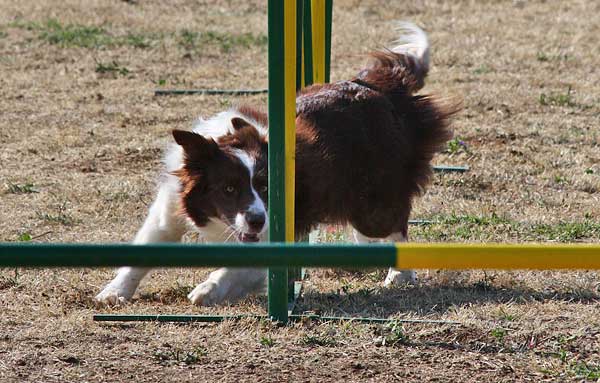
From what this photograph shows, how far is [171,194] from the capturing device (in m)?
5.48

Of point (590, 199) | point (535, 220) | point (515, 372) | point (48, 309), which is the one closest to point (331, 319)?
point (515, 372)

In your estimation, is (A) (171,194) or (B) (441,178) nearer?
(A) (171,194)

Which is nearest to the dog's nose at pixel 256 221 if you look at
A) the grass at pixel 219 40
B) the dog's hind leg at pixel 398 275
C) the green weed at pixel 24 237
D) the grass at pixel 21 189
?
the dog's hind leg at pixel 398 275

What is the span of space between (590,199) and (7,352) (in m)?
4.12

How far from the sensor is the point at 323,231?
6418 millimetres

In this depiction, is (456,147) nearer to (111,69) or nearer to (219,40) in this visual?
(111,69)

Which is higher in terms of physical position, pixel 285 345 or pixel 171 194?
pixel 171 194

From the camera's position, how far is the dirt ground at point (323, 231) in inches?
171

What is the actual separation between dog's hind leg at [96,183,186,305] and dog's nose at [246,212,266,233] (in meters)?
0.60

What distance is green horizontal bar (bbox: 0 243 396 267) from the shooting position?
2762mm

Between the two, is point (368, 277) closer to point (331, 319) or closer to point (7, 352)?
point (331, 319)

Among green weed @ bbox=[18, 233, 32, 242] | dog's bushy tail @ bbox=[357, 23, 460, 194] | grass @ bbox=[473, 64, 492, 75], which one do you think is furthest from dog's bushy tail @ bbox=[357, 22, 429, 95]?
grass @ bbox=[473, 64, 492, 75]

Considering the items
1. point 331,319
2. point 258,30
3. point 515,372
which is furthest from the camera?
point 258,30

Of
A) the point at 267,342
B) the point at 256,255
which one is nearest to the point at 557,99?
the point at 267,342
